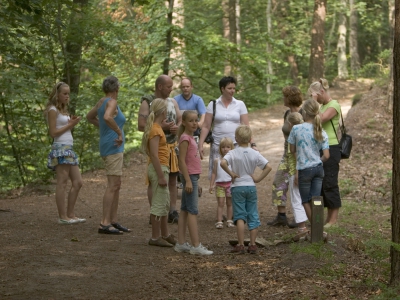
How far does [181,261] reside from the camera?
7012mm

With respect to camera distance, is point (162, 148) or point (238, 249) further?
point (162, 148)

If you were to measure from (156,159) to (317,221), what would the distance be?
1.99 metres

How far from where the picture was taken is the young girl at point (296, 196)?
25.4ft

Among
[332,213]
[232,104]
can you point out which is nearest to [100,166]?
[232,104]

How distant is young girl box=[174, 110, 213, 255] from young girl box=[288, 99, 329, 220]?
1.24 metres

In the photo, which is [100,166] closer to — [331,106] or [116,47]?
[116,47]

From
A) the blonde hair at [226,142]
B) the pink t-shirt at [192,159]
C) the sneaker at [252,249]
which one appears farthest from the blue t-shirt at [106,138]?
the sneaker at [252,249]

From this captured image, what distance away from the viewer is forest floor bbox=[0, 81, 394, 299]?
570cm

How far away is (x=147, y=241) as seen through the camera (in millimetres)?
8016

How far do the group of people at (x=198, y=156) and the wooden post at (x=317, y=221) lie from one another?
405mm

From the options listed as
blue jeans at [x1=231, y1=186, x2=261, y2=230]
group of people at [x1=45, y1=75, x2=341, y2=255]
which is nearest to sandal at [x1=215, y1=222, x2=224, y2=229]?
group of people at [x1=45, y1=75, x2=341, y2=255]

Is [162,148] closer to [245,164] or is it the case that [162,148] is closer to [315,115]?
[245,164]

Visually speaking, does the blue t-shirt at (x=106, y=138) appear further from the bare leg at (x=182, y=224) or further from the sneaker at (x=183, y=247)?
the sneaker at (x=183, y=247)

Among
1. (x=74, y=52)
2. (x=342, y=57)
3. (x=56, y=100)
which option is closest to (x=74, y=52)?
(x=74, y=52)
